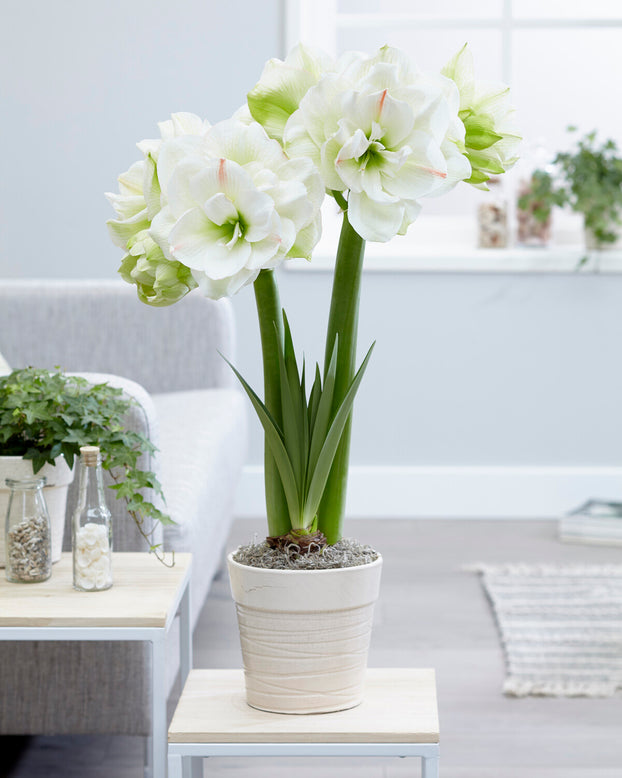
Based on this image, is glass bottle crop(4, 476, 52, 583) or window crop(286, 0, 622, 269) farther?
window crop(286, 0, 622, 269)

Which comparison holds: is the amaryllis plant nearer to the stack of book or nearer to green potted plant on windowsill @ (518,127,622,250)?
the stack of book

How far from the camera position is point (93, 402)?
1.44 metres

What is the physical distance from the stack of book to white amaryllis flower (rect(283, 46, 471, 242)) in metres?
2.52

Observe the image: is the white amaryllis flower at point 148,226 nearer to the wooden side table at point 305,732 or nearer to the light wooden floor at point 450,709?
the wooden side table at point 305,732

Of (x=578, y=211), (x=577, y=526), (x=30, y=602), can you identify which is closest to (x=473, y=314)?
(x=578, y=211)

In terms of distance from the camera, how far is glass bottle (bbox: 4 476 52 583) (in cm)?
132

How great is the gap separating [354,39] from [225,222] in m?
3.05

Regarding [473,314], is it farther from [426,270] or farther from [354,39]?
[354,39]

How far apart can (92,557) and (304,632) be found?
0.41 meters

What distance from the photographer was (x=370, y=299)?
348cm

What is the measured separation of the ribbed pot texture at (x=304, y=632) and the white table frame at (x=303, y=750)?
0.13ft

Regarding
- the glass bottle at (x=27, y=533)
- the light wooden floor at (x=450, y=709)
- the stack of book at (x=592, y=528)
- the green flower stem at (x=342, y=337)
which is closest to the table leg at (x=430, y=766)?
the green flower stem at (x=342, y=337)

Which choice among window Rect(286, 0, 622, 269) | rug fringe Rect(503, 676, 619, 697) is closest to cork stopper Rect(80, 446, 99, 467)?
rug fringe Rect(503, 676, 619, 697)

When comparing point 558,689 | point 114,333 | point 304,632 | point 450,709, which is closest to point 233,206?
point 304,632
